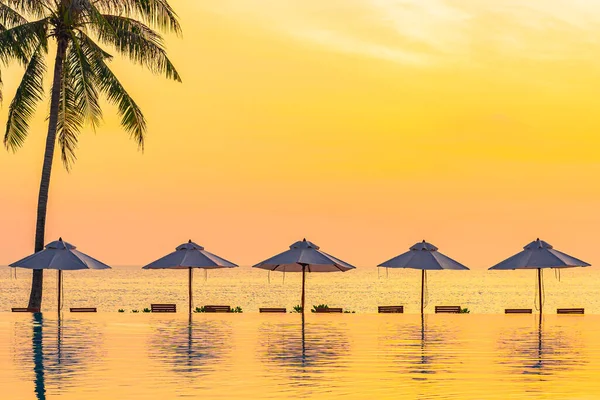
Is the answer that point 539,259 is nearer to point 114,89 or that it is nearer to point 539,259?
point 539,259

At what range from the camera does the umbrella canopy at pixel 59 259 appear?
136 ft

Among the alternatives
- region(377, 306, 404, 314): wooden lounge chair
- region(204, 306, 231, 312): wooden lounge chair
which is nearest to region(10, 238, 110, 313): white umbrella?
region(204, 306, 231, 312): wooden lounge chair

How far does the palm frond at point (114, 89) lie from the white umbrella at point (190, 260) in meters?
4.96

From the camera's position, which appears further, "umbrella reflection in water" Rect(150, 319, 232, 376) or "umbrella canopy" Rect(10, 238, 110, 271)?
"umbrella canopy" Rect(10, 238, 110, 271)

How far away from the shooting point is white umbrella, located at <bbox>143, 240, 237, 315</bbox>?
1677 inches

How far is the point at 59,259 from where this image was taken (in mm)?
41625

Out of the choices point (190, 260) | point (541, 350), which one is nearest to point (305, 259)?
point (190, 260)

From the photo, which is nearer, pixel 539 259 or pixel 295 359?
pixel 295 359

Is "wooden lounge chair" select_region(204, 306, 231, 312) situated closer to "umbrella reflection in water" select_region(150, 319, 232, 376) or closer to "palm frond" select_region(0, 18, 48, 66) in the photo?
"umbrella reflection in water" select_region(150, 319, 232, 376)

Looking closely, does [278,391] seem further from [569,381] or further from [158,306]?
[158,306]

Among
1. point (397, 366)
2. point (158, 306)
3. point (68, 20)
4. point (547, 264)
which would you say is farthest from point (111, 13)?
point (397, 366)

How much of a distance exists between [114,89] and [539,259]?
19.1m

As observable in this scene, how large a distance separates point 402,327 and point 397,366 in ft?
42.8

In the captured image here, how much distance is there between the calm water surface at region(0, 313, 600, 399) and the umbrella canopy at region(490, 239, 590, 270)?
9.80 feet
